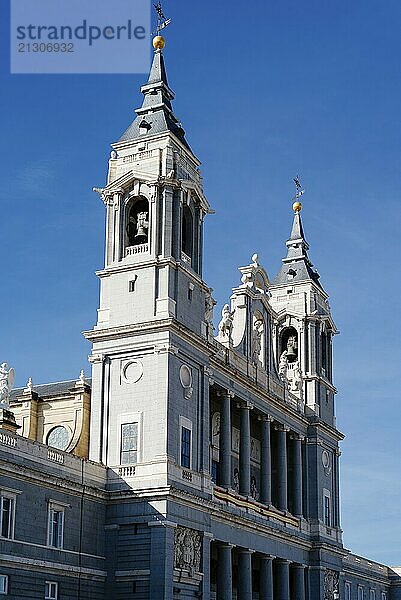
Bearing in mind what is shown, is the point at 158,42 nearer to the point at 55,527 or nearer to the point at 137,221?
the point at 137,221

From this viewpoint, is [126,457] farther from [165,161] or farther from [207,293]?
[165,161]

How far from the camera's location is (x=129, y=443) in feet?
183

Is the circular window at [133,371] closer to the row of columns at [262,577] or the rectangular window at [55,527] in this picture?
the rectangular window at [55,527]

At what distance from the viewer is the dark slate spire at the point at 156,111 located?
61281mm

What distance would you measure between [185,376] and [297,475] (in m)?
20.8

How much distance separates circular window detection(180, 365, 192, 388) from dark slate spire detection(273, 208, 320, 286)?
82.2ft

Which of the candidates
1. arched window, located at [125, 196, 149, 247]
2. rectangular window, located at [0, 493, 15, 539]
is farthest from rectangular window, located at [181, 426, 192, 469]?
rectangular window, located at [0, 493, 15, 539]

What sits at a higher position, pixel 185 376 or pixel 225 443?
pixel 185 376

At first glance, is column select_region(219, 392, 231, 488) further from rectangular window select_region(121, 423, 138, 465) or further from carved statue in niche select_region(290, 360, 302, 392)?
carved statue in niche select_region(290, 360, 302, 392)

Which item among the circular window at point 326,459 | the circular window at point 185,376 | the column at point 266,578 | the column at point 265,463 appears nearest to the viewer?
the circular window at point 185,376

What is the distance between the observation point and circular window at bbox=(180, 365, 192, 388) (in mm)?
57653

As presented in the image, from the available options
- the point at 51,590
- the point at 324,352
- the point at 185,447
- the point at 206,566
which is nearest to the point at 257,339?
the point at 324,352

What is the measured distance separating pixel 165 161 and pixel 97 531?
20010 millimetres

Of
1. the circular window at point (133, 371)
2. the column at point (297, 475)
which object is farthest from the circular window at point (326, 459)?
the circular window at point (133, 371)
